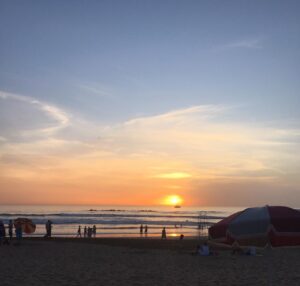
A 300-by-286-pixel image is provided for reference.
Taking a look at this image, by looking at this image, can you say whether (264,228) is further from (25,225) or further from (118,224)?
(118,224)

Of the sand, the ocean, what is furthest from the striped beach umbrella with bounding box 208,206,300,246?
the ocean

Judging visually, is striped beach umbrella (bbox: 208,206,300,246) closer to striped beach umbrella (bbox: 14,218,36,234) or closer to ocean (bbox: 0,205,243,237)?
striped beach umbrella (bbox: 14,218,36,234)

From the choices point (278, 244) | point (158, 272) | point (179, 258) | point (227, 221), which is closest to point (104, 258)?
point (179, 258)

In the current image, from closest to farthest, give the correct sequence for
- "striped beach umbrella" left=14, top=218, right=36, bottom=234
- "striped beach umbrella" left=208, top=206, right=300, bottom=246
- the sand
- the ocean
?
the sand → "striped beach umbrella" left=208, top=206, right=300, bottom=246 → "striped beach umbrella" left=14, top=218, right=36, bottom=234 → the ocean

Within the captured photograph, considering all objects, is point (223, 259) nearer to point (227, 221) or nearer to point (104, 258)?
point (227, 221)

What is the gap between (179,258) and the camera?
23391 mm

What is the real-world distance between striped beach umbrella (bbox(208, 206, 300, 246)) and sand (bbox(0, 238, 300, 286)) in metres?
0.82

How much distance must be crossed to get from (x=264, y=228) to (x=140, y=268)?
916cm

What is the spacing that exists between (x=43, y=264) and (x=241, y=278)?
842cm

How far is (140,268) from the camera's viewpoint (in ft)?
62.1

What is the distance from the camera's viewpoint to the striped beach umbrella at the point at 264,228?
25172 mm

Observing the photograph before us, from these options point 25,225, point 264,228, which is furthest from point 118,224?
point 264,228

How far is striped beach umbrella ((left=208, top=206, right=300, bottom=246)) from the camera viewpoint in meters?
25.2

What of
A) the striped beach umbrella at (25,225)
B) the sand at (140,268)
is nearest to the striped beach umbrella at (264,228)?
the sand at (140,268)
